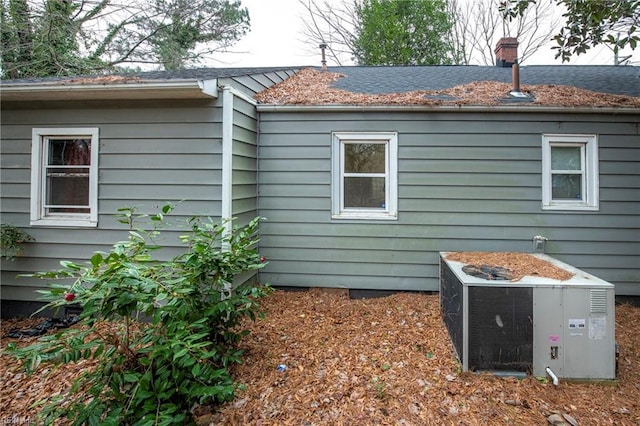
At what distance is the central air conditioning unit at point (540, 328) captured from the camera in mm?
2967

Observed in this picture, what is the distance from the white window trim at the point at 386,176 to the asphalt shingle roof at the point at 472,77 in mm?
1051

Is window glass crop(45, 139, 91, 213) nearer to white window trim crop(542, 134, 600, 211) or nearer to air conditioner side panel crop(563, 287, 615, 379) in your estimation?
air conditioner side panel crop(563, 287, 615, 379)

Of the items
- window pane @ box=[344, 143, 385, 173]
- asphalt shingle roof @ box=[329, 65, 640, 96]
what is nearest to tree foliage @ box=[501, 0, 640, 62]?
asphalt shingle roof @ box=[329, 65, 640, 96]

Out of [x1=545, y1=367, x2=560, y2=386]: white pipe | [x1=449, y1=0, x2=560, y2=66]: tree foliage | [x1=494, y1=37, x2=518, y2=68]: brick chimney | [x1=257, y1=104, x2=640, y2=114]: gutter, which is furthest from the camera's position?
[x1=449, y1=0, x2=560, y2=66]: tree foliage

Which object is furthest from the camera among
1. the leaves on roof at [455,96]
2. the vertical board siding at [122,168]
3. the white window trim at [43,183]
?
the leaves on roof at [455,96]

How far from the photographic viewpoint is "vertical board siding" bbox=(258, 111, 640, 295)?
484cm

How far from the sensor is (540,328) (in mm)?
2982

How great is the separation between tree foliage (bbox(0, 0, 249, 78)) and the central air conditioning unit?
1160 centimetres

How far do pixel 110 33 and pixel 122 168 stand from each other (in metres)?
10.3

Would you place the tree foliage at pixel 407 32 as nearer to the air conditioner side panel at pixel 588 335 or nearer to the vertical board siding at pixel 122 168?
the vertical board siding at pixel 122 168

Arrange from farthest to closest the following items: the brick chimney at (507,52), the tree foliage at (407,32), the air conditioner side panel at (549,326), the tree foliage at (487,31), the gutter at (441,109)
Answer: the tree foliage at (487,31), the tree foliage at (407,32), the brick chimney at (507,52), the gutter at (441,109), the air conditioner side panel at (549,326)

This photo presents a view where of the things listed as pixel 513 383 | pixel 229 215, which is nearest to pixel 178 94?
pixel 229 215

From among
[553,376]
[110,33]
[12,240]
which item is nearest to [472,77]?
[553,376]

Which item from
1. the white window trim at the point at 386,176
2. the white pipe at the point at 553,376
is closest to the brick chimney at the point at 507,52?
the white window trim at the point at 386,176
